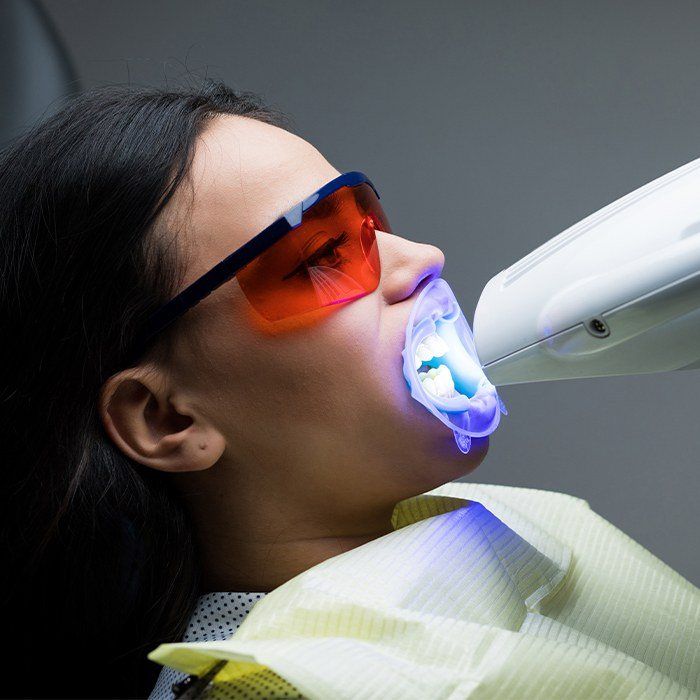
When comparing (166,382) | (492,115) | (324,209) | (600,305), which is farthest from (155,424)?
(492,115)

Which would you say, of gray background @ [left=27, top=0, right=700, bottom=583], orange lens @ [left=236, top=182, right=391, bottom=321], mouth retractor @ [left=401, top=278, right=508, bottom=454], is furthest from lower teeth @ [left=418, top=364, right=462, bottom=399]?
gray background @ [left=27, top=0, right=700, bottom=583]

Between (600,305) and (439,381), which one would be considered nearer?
(600,305)

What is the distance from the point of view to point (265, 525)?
107cm

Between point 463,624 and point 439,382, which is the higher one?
point 439,382

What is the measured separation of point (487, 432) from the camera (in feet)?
3.52

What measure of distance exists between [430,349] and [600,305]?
0.24 meters

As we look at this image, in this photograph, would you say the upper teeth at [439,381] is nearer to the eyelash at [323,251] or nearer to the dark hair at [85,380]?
the eyelash at [323,251]

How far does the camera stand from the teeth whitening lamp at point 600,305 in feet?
2.76

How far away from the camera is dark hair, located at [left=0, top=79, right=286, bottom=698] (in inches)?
Answer: 40.5

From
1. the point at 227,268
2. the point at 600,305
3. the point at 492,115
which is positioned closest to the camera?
the point at 600,305

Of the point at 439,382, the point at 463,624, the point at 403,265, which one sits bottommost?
the point at 463,624

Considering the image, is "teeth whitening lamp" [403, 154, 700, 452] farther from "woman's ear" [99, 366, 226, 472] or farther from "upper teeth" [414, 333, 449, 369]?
"woman's ear" [99, 366, 226, 472]

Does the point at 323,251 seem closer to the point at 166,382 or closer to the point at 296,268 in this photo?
the point at 296,268

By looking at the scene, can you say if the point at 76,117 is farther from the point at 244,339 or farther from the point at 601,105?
the point at 601,105
